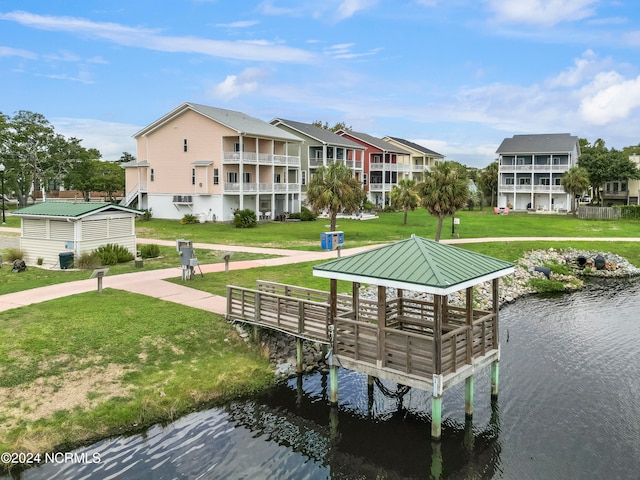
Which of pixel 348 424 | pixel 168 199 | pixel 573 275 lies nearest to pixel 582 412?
pixel 348 424

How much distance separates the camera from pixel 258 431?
45.4 feet

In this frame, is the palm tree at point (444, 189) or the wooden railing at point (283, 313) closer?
the wooden railing at point (283, 313)

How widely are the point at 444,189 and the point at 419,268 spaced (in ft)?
76.9

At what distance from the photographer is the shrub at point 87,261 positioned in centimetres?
2722

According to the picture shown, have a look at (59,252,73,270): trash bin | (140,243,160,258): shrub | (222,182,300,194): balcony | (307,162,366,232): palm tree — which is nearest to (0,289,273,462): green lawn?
(59,252,73,270): trash bin

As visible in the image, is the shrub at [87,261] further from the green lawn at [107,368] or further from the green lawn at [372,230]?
the green lawn at [372,230]

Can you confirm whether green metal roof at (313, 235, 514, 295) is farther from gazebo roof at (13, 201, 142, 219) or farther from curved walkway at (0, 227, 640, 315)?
gazebo roof at (13, 201, 142, 219)

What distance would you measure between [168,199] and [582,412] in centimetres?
4876

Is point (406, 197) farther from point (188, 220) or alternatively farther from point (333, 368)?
point (333, 368)

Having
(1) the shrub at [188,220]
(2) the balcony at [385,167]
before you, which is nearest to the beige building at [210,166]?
(1) the shrub at [188,220]

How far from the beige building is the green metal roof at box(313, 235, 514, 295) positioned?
128 ft

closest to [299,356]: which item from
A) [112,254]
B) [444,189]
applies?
[112,254]

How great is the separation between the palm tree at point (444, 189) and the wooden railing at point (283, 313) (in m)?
20.1

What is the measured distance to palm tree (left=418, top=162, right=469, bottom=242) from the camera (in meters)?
35.9
